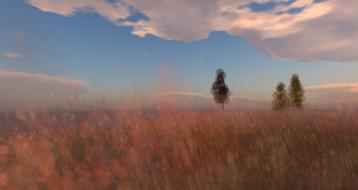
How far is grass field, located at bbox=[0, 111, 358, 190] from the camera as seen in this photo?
3.34m

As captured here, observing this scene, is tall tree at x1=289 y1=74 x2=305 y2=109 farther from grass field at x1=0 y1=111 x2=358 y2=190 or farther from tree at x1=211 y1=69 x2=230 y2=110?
grass field at x1=0 y1=111 x2=358 y2=190

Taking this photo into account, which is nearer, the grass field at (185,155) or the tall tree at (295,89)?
the grass field at (185,155)

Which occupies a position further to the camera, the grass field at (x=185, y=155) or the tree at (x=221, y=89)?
the tree at (x=221, y=89)

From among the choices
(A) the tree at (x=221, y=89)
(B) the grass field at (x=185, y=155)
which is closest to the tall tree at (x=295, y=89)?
(A) the tree at (x=221, y=89)

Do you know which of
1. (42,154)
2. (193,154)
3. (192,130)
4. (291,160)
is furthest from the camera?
(192,130)

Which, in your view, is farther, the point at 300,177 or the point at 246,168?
the point at 246,168

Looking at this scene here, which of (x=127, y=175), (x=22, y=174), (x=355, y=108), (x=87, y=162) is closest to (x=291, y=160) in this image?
(x=127, y=175)

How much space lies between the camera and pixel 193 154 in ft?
13.9

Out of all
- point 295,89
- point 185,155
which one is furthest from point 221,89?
point 185,155

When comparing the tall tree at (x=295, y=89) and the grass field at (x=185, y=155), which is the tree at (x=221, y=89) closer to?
the tall tree at (x=295, y=89)

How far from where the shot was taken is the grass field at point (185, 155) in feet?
11.0

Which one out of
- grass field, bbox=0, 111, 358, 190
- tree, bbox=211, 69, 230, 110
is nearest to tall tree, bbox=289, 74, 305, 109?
tree, bbox=211, 69, 230, 110

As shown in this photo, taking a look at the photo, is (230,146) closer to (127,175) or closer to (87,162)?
(127,175)

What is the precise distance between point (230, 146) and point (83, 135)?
3272 millimetres
